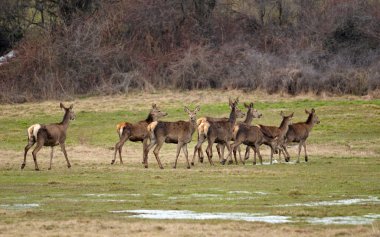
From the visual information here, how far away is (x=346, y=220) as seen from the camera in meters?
18.0

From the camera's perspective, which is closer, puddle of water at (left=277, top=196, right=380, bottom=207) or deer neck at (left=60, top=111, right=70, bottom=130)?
puddle of water at (left=277, top=196, right=380, bottom=207)

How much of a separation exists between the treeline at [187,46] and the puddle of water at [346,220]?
103 feet

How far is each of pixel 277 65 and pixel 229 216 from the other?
34.5 metres

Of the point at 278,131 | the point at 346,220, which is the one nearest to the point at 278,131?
the point at 278,131

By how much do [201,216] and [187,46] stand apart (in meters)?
37.9

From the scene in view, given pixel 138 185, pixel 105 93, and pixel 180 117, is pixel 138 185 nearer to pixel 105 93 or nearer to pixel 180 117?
pixel 180 117

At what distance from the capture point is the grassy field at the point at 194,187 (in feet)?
56.9

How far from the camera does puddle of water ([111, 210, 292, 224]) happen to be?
59.4 ft

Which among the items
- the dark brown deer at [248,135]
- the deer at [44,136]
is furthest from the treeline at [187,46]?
the deer at [44,136]

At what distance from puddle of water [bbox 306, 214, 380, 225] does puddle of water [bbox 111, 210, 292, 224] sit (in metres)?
0.52

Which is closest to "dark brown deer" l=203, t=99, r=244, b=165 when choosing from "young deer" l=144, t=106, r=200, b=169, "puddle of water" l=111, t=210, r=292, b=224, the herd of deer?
the herd of deer

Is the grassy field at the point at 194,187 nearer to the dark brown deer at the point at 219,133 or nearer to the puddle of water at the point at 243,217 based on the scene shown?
the puddle of water at the point at 243,217

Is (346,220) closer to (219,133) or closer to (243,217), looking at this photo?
(243,217)

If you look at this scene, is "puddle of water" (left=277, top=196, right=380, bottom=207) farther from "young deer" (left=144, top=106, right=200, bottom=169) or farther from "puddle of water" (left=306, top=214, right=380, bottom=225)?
"young deer" (left=144, top=106, right=200, bottom=169)
